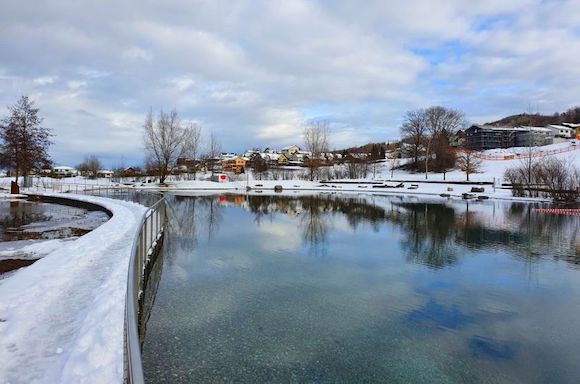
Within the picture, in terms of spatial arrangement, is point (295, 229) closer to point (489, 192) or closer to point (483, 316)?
point (483, 316)

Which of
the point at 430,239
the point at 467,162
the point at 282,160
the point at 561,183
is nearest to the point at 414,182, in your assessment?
the point at 467,162

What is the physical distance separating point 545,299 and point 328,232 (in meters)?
9.92

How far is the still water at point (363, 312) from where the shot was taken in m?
5.74

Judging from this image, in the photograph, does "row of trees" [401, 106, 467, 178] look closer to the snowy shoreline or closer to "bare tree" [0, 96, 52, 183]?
the snowy shoreline

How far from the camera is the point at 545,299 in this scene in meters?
8.96

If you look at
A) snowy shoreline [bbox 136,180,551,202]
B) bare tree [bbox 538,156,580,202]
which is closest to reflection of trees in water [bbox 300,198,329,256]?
bare tree [bbox 538,156,580,202]

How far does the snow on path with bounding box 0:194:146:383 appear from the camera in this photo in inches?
177

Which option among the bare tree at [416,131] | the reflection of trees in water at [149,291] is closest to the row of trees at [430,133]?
the bare tree at [416,131]

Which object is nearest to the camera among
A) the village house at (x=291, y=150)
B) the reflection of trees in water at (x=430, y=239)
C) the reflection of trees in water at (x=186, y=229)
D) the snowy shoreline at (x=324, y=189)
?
the reflection of trees in water at (x=430, y=239)

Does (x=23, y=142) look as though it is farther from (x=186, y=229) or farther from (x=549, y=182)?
(x=549, y=182)

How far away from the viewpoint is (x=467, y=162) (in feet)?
206

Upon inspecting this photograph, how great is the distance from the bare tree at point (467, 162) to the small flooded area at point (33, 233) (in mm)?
56471

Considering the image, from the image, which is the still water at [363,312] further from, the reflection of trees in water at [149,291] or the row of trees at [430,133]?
the row of trees at [430,133]

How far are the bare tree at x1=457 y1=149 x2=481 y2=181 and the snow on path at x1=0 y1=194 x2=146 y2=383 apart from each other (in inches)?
2473
